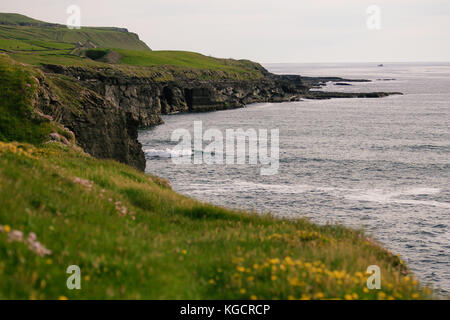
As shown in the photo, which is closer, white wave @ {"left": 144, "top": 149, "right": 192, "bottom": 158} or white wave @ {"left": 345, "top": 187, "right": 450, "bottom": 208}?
white wave @ {"left": 345, "top": 187, "right": 450, "bottom": 208}

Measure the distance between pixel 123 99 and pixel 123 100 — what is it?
0.27 meters

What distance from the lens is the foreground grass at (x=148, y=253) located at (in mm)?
7766

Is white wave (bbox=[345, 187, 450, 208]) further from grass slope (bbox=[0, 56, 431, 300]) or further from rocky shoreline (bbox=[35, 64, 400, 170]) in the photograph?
grass slope (bbox=[0, 56, 431, 300])

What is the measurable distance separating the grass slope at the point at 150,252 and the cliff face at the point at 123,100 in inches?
831

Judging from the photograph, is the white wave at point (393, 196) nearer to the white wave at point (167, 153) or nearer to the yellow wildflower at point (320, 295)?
the white wave at point (167, 153)

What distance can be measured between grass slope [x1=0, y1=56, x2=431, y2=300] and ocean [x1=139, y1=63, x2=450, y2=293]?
186 inches

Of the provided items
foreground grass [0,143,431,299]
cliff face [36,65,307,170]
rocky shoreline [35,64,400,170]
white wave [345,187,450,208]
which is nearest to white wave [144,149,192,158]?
rocky shoreline [35,64,400,170]

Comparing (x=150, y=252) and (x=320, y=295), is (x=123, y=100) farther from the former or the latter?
(x=320, y=295)

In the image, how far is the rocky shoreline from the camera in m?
35.8

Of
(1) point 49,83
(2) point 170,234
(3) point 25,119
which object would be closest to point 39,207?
(2) point 170,234
